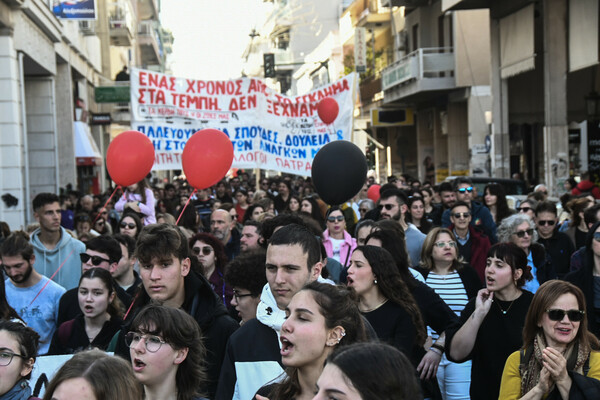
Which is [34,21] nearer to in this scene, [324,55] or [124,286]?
[124,286]

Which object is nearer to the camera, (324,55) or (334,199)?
(334,199)

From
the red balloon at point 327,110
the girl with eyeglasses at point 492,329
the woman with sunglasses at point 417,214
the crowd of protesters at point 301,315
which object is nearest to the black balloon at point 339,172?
the crowd of protesters at point 301,315

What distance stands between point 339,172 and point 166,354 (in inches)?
148

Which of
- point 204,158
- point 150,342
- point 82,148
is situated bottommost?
point 150,342

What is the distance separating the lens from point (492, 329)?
557cm

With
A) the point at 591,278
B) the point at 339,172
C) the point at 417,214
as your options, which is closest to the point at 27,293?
the point at 339,172

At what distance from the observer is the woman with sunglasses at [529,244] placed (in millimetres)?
7910

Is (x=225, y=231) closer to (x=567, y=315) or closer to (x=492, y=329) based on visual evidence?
(x=492, y=329)

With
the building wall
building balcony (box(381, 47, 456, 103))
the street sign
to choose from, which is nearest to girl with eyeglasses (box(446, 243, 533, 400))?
the building wall

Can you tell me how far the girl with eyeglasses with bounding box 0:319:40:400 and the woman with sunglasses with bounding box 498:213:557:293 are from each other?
16.4ft

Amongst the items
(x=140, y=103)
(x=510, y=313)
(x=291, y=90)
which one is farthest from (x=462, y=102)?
(x=291, y=90)

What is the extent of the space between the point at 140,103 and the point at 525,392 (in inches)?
412

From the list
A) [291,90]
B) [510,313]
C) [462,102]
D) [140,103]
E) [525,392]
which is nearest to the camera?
[525,392]

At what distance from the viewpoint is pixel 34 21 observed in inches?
808
